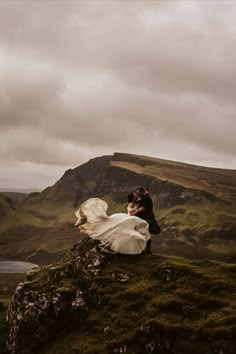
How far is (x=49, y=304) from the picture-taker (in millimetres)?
23750

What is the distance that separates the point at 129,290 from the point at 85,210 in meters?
6.54

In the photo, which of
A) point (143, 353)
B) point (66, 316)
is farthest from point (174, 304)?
point (66, 316)

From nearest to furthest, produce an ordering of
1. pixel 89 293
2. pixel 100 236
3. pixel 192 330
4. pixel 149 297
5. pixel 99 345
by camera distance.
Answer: pixel 192 330 → pixel 99 345 → pixel 149 297 → pixel 89 293 → pixel 100 236

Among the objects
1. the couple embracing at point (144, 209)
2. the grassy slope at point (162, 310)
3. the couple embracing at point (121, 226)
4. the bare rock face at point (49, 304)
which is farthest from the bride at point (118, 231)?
the bare rock face at point (49, 304)

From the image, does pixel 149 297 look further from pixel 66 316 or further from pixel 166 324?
pixel 66 316

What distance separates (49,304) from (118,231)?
19.6ft

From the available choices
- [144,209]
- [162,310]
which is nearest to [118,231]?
[144,209]

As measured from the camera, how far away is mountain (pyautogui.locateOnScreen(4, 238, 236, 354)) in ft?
64.9

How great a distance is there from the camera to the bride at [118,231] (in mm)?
A: 26203

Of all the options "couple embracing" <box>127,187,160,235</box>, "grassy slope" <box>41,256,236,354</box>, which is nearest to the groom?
"couple embracing" <box>127,187,160,235</box>

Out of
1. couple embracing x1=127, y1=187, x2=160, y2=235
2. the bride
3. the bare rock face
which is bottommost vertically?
the bare rock face

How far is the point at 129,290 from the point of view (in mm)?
23703

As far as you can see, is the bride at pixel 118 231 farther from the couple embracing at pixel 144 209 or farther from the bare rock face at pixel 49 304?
the bare rock face at pixel 49 304

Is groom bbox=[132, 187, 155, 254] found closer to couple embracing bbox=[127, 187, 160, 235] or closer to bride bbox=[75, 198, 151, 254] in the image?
couple embracing bbox=[127, 187, 160, 235]
